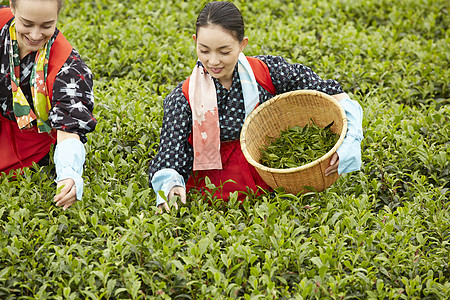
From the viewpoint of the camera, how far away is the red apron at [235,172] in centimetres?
302

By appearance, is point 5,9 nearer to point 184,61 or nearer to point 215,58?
point 215,58

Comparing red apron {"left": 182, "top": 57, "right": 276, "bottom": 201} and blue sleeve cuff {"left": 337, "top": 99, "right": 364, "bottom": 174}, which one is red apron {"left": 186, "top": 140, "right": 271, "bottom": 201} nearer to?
red apron {"left": 182, "top": 57, "right": 276, "bottom": 201}

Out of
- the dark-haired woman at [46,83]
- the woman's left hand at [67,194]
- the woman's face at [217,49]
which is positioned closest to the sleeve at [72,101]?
the dark-haired woman at [46,83]

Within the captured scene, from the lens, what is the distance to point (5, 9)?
2.95m

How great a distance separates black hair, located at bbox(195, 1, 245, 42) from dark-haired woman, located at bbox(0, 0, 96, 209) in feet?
2.15

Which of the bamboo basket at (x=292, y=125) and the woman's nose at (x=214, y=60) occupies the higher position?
the woman's nose at (x=214, y=60)

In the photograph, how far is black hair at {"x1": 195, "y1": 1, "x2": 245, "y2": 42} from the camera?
2.73 metres

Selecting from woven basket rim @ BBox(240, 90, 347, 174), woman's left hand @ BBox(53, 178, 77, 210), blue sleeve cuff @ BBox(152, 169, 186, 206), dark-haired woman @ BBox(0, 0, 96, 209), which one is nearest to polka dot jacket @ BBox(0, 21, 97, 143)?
dark-haired woman @ BBox(0, 0, 96, 209)

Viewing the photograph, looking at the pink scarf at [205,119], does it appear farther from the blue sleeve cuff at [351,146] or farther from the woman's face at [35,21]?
the woman's face at [35,21]

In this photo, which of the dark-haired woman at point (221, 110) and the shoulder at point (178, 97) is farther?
the shoulder at point (178, 97)

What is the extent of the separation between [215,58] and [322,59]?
1803 mm

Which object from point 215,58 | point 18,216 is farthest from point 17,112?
point 215,58

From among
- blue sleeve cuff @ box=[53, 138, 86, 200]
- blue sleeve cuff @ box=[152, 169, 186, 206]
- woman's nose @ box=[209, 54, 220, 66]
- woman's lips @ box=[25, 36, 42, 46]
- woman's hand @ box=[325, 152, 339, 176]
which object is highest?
woman's lips @ box=[25, 36, 42, 46]

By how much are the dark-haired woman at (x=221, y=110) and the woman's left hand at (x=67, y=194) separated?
43 centimetres
